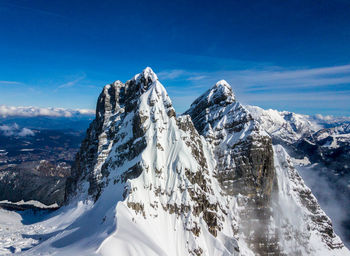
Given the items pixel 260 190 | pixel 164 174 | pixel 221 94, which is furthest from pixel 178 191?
pixel 221 94

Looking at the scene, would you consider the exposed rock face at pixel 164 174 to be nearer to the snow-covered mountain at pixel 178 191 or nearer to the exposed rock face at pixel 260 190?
the snow-covered mountain at pixel 178 191

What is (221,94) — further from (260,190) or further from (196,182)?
(196,182)

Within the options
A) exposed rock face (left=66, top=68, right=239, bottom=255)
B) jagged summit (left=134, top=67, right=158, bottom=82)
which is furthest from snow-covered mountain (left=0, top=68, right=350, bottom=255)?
jagged summit (left=134, top=67, right=158, bottom=82)

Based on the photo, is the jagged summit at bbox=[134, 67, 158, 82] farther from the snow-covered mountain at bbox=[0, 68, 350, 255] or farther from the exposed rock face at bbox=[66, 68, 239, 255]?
the snow-covered mountain at bbox=[0, 68, 350, 255]

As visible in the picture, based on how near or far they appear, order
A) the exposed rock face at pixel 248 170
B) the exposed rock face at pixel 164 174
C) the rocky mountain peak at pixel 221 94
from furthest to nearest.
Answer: the rocky mountain peak at pixel 221 94
the exposed rock face at pixel 248 170
the exposed rock face at pixel 164 174

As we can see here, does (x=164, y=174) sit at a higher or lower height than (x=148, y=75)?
lower

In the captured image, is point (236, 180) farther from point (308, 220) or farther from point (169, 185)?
point (308, 220)

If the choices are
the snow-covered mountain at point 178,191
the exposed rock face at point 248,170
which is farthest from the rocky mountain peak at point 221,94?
the exposed rock face at point 248,170

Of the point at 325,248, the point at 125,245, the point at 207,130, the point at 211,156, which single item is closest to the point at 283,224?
the point at 325,248
